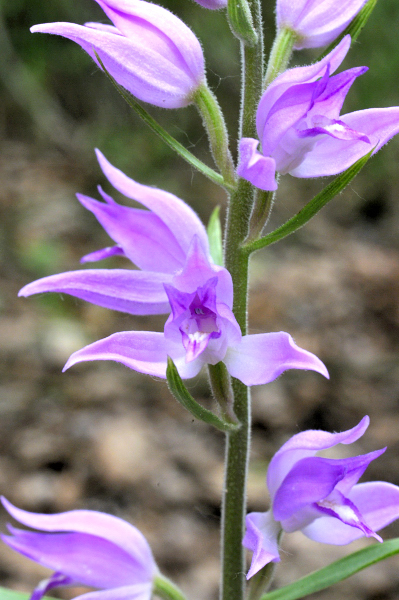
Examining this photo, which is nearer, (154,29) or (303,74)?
(303,74)

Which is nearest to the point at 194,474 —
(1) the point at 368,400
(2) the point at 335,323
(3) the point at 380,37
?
(1) the point at 368,400

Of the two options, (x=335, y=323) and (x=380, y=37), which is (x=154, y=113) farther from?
(x=335, y=323)

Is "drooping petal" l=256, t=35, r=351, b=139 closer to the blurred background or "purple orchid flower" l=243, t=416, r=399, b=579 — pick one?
the blurred background

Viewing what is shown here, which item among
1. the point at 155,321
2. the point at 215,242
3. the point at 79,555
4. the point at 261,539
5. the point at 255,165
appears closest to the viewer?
the point at 255,165

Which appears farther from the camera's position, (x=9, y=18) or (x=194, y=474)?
(x=9, y=18)

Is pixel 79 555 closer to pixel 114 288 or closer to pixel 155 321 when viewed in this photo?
pixel 114 288

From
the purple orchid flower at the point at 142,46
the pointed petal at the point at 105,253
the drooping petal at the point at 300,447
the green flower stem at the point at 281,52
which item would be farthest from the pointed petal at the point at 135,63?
the drooping petal at the point at 300,447

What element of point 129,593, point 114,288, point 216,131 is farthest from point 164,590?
point 216,131
